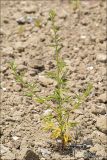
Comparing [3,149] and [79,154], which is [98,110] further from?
[3,149]

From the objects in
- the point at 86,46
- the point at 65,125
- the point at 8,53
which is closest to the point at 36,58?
the point at 8,53

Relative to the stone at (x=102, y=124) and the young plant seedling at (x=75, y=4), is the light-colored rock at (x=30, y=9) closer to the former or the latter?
the young plant seedling at (x=75, y=4)

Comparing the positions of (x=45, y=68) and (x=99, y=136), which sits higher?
(x=45, y=68)

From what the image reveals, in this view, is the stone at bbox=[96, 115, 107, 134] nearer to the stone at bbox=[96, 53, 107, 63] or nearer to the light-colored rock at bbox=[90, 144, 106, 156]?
the light-colored rock at bbox=[90, 144, 106, 156]

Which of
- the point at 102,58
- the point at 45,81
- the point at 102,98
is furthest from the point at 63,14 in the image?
the point at 102,98

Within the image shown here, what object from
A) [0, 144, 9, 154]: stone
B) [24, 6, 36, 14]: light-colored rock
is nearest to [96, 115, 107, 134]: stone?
[0, 144, 9, 154]: stone

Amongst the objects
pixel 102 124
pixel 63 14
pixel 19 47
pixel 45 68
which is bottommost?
pixel 102 124

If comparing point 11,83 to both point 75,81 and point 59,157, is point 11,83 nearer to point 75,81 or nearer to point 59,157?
point 75,81

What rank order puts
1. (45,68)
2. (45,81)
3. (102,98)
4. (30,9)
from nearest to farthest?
(102,98), (45,81), (45,68), (30,9)

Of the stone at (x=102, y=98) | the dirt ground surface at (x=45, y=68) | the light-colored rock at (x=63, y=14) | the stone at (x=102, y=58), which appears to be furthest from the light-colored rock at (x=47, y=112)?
the light-colored rock at (x=63, y=14)
